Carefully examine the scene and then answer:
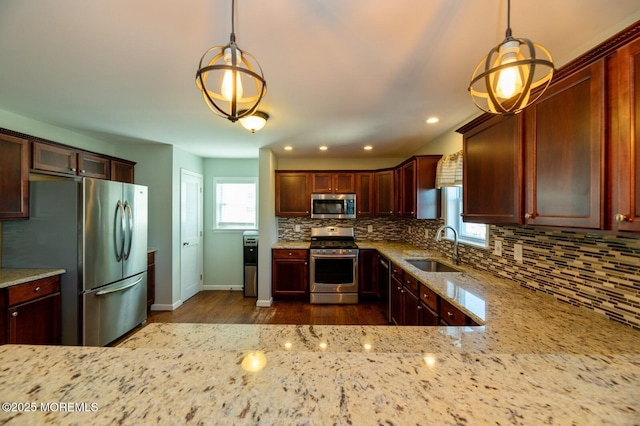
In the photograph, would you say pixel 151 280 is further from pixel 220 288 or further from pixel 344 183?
pixel 344 183

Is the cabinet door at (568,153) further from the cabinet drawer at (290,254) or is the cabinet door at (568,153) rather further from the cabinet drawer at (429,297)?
the cabinet drawer at (290,254)

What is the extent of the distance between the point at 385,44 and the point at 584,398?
166 cm

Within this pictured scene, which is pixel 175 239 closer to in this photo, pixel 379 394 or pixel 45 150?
pixel 45 150

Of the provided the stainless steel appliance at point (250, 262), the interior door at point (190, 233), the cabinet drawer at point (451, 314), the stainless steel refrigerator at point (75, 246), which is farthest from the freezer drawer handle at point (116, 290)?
the cabinet drawer at point (451, 314)

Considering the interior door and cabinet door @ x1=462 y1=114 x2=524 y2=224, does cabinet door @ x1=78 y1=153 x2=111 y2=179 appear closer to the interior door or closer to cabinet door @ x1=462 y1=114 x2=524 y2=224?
the interior door

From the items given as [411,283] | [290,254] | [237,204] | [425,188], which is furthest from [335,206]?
[411,283]

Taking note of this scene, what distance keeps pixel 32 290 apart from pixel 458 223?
4169 mm

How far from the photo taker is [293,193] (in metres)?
A: 4.25

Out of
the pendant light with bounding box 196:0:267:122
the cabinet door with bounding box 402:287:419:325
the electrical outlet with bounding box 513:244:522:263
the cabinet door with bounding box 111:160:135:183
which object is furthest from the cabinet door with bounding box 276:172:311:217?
the pendant light with bounding box 196:0:267:122

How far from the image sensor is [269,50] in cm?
153

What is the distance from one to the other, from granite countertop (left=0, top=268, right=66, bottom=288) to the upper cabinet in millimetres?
3199

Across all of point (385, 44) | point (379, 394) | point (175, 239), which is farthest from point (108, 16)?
point (175, 239)

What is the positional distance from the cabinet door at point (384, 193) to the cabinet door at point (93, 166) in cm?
378

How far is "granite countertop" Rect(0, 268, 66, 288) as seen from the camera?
2002 millimetres
